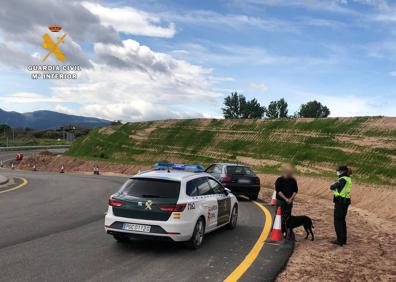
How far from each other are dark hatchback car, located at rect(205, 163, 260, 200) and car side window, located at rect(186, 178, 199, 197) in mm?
9056

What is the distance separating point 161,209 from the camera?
871 centimetres

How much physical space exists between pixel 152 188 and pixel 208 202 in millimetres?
1425

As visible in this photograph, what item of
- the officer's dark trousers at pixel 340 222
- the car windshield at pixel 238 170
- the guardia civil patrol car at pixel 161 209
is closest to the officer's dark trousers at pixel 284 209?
the officer's dark trousers at pixel 340 222

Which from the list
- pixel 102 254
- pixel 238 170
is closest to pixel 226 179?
pixel 238 170

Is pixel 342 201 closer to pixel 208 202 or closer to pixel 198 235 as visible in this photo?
pixel 208 202

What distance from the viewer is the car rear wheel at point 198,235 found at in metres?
9.00

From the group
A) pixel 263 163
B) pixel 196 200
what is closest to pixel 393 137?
pixel 263 163

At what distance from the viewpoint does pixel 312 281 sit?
721 centimetres

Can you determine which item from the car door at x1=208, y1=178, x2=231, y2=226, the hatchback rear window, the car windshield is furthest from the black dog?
the car windshield

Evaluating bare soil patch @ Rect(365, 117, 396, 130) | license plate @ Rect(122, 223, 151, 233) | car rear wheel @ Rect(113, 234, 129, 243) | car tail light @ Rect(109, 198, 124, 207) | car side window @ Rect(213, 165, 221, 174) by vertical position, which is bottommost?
car rear wheel @ Rect(113, 234, 129, 243)

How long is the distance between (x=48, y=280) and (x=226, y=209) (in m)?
5.39

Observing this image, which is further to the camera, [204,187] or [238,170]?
[238,170]

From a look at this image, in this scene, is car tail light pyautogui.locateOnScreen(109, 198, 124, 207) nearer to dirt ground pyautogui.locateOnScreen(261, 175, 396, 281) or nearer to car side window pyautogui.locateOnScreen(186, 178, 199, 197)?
car side window pyautogui.locateOnScreen(186, 178, 199, 197)

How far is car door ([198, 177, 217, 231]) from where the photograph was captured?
9.77 m
